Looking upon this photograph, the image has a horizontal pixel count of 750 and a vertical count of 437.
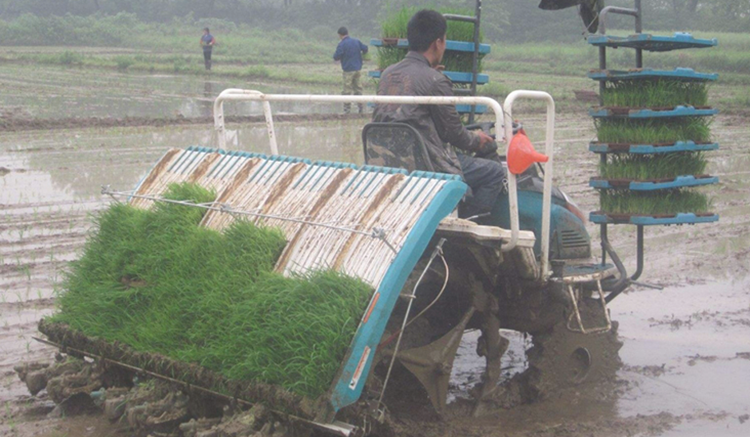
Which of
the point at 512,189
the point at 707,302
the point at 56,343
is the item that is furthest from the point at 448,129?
the point at 707,302

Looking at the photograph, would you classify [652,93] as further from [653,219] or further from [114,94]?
[114,94]

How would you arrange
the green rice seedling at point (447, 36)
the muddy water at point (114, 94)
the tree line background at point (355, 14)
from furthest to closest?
the tree line background at point (355, 14) < the muddy water at point (114, 94) < the green rice seedling at point (447, 36)

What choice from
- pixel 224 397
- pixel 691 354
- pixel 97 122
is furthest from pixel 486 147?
pixel 97 122

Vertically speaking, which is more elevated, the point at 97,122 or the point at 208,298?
the point at 97,122

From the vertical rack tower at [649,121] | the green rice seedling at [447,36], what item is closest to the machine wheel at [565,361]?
the vertical rack tower at [649,121]

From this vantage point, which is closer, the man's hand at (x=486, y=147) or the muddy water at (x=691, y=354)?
the man's hand at (x=486, y=147)

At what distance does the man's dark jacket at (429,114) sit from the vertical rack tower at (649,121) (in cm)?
127

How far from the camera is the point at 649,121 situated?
5.95 meters

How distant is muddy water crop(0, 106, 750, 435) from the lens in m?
5.19

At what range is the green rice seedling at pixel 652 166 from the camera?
5.99m

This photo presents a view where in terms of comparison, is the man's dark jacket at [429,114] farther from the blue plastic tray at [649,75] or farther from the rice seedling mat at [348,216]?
the blue plastic tray at [649,75]

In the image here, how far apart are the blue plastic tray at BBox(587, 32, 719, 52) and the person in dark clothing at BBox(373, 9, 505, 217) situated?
121 centimetres

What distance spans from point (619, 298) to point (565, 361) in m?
2.01

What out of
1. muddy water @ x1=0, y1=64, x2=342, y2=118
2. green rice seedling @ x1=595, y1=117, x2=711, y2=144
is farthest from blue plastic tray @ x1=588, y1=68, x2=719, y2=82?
muddy water @ x1=0, y1=64, x2=342, y2=118
